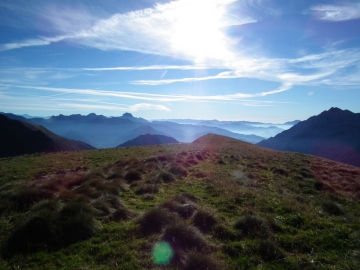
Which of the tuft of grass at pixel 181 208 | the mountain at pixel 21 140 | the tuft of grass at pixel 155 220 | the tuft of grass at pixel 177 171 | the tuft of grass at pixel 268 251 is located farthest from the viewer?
the mountain at pixel 21 140

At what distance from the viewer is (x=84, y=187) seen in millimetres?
11930

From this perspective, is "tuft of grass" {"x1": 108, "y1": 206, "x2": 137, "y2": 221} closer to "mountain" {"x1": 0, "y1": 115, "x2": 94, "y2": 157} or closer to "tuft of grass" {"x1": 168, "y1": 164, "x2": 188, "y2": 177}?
"tuft of grass" {"x1": 168, "y1": 164, "x2": 188, "y2": 177}

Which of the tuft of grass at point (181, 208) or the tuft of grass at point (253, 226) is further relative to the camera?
the tuft of grass at point (181, 208)

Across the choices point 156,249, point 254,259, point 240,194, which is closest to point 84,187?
point 156,249

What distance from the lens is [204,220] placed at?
8.62 m

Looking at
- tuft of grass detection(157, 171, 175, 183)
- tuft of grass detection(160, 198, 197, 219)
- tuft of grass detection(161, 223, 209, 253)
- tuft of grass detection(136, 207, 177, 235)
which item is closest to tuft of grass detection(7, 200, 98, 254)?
tuft of grass detection(136, 207, 177, 235)

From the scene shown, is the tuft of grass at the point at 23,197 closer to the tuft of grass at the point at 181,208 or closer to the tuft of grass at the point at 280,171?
the tuft of grass at the point at 181,208

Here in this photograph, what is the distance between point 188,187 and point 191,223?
18.9ft

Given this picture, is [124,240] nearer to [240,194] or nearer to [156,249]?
[156,249]

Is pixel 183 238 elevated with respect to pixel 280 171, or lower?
elevated

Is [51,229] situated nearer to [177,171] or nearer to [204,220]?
[204,220]

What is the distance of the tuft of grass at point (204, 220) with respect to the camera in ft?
27.3

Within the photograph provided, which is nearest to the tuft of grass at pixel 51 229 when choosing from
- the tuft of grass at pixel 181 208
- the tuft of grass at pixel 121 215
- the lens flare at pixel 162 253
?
the tuft of grass at pixel 121 215

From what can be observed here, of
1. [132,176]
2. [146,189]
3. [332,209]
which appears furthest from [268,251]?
[132,176]
